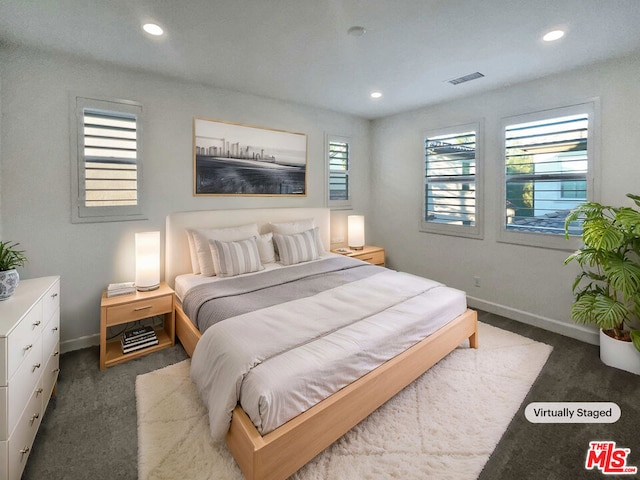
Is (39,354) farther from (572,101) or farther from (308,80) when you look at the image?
(572,101)

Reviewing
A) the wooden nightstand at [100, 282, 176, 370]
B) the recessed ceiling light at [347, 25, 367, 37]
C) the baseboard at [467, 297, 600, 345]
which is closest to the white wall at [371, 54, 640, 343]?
the baseboard at [467, 297, 600, 345]

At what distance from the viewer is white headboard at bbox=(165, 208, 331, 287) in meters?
3.19

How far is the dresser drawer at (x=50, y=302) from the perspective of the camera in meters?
2.01

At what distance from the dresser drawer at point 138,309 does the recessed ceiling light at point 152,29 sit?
2134 millimetres

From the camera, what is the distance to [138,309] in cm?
270

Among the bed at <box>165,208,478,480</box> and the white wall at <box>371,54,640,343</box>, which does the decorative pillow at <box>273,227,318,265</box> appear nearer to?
the bed at <box>165,208,478,480</box>

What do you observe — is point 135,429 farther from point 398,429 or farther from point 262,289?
point 398,429

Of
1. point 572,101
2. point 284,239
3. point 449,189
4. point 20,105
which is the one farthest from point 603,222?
point 20,105

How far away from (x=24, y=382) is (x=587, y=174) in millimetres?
4496

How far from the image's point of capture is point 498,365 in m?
2.57

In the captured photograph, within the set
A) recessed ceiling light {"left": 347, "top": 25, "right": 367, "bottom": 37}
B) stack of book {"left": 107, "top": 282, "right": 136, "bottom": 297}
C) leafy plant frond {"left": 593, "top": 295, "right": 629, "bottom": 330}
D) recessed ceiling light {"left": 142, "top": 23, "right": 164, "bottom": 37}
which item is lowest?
leafy plant frond {"left": 593, "top": 295, "right": 629, "bottom": 330}

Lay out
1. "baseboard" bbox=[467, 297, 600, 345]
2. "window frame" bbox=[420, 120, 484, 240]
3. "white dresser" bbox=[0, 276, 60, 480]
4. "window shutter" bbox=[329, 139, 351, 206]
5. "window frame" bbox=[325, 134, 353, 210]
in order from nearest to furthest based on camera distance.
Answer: "white dresser" bbox=[0, 276, 60, 480]
"baseboard" bbox=[467, 297, 600, 345]
"window frame" bbox=[420, 120, 484, 240]
"window frame" bbox=[325, 134, 353, 210]
"window shutter" bbox=[329, 139, 351, 206]

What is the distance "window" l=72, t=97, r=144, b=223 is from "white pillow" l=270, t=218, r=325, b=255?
4.77 ft

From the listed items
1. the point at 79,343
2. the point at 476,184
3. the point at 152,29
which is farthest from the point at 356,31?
the point at 79,343
